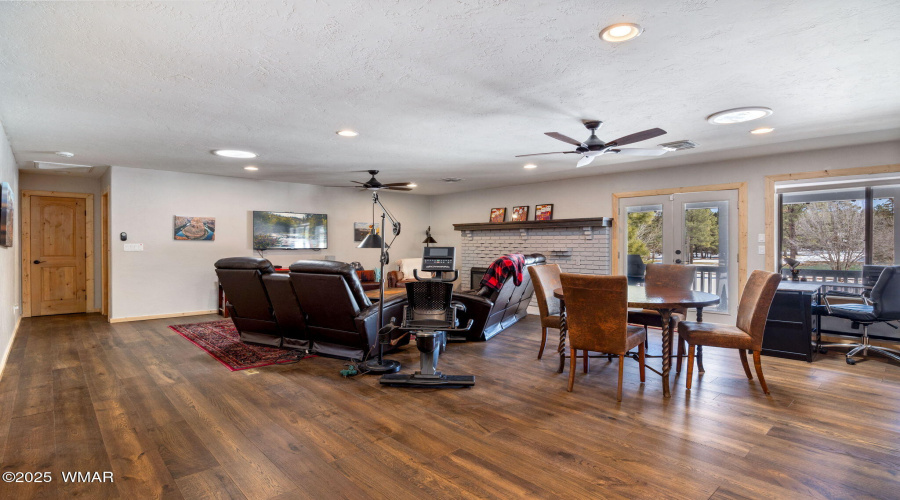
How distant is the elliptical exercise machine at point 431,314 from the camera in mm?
3258

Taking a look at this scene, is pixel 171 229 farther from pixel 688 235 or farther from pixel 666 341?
pixel 688 235

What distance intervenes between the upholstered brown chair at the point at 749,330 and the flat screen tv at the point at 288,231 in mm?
6244

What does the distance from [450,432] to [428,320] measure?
0.94m

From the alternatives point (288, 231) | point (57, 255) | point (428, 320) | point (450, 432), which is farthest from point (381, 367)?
point (57, 255)

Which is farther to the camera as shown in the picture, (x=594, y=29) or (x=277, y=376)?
(x=277, y=376)

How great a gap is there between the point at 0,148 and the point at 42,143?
31.2 inches

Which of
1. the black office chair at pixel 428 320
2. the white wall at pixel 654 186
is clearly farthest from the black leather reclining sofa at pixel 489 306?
the white wall at pixel 654 186

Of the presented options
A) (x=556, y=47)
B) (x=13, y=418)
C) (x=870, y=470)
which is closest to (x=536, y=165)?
(x=556, y=47)

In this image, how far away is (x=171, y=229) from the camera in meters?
6.50

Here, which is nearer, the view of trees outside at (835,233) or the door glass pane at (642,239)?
the view of trees outside at (835,233)

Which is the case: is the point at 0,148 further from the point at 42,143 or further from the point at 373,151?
the point at 373,151

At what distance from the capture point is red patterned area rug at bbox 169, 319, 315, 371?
3.99m

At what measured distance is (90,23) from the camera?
2.11m

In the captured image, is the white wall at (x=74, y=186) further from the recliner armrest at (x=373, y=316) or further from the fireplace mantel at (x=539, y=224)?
the fireplace mantel at (x=539, y=224)
